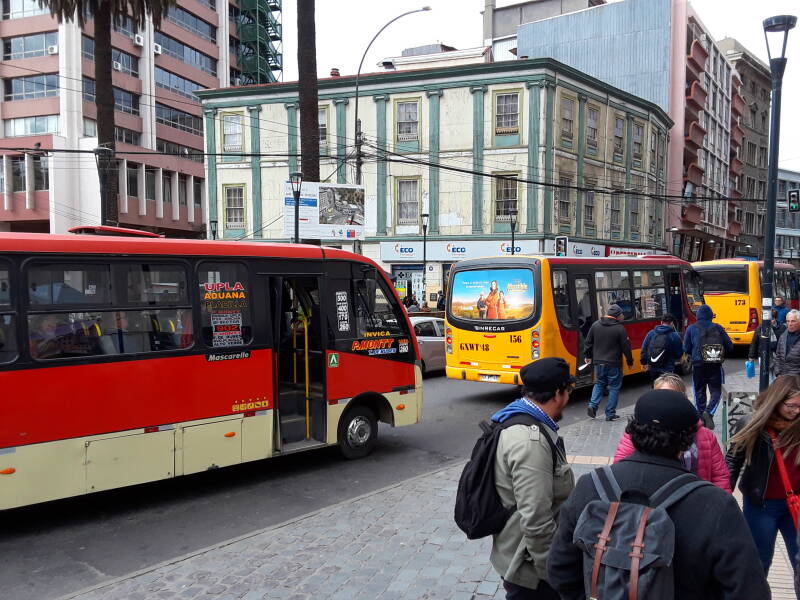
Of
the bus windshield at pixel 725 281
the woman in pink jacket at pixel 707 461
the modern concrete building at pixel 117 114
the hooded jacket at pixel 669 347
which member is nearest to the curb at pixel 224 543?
the woman in pink jacket at pixel 707 461

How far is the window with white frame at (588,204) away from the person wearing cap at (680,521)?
107ft

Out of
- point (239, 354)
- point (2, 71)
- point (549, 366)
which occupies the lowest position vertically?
point (239, 354)

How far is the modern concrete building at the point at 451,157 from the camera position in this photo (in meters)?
31.0

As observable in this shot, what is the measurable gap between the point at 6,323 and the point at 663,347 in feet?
28.6

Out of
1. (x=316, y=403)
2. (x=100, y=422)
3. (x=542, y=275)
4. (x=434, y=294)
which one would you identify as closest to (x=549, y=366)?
(x=100, y=422)

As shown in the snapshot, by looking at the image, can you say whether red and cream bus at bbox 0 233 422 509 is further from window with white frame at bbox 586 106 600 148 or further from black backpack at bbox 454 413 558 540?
window with white frame at bbox 586 106 600 148

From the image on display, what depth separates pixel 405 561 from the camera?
5277mm

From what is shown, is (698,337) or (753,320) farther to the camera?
(753,320)

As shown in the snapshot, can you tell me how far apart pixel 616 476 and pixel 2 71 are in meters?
50.5

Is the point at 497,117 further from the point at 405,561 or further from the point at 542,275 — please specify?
the point at 405,561

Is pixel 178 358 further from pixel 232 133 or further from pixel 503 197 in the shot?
pixel 232 133

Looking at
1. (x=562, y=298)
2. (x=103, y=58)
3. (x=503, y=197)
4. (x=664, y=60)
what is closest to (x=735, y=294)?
(x=562, y=298)

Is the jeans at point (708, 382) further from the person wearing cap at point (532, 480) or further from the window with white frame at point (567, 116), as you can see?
the window with white frame at point (567, 116)

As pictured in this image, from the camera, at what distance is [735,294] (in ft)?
67.3
